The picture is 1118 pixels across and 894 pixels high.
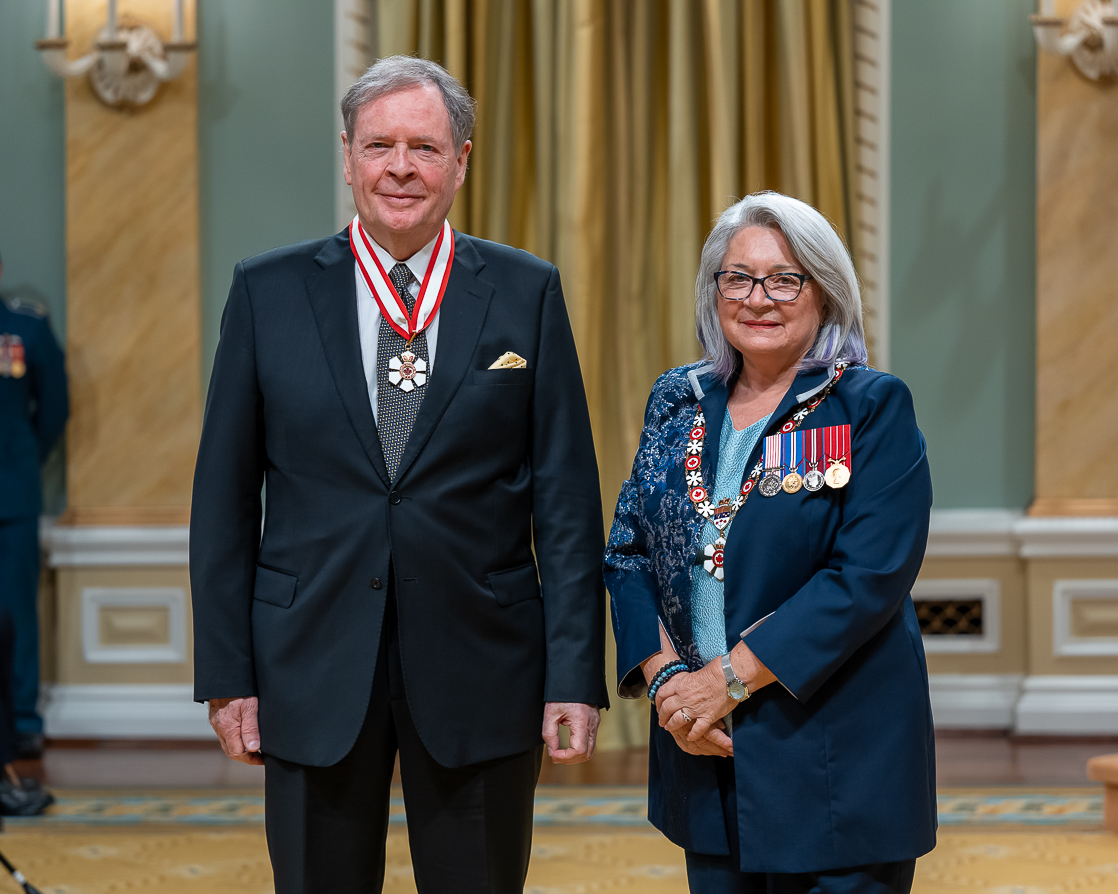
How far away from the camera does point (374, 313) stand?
1.74 m

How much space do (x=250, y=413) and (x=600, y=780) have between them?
98.0 inches

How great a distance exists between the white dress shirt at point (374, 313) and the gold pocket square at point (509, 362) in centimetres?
9

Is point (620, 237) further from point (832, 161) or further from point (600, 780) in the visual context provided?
point (600, 780)

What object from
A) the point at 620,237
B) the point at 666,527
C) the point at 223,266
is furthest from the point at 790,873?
the point at 223,266

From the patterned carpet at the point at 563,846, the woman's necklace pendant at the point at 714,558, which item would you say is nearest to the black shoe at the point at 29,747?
the patterned carpet at the point at 563,846

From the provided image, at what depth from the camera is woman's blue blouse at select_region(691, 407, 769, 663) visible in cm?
168

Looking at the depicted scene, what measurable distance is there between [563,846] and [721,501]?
1.77 meters

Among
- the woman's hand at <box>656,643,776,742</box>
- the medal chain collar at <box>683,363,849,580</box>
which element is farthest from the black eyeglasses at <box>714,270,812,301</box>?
the woman's hand at <box>656,643,776,742</box>

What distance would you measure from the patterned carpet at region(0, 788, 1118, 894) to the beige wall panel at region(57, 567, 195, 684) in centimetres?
77

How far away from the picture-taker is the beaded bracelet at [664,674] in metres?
1.69

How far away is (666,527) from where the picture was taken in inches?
67.8

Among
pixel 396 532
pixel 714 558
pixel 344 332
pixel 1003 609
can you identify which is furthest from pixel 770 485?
pixel 1003 609

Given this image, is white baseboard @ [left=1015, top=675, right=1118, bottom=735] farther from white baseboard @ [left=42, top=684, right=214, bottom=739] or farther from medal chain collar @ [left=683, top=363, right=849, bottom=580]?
medal chain collar @ [left=683, top=363, right=849, bottom=580]

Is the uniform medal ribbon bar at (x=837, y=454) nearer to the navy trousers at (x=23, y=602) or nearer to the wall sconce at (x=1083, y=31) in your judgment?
the wall sconce at (x=1083, y=31)
